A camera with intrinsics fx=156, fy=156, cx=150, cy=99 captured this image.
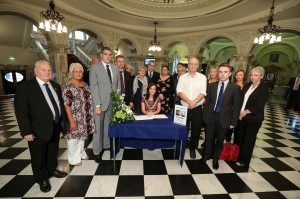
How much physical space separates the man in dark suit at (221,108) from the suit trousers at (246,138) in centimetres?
41

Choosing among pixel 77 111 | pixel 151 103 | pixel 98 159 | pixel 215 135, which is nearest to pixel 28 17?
pixel 77 111

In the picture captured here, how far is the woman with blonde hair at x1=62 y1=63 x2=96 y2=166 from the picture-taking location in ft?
7.61

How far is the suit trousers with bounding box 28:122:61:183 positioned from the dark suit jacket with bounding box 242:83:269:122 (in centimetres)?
306

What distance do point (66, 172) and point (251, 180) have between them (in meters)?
2.95

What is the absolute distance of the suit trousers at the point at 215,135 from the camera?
2646 millimetres

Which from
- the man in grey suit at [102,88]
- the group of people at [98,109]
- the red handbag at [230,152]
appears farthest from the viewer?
the red handbag at [230,152]

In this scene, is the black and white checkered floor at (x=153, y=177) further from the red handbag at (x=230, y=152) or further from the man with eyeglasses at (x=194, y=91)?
the man with eyeglasses at (x=194, y=91)

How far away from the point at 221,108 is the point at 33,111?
2.68 metres

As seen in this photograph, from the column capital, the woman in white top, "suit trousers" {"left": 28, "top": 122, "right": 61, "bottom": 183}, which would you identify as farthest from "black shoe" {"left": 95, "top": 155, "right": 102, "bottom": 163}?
the column capital

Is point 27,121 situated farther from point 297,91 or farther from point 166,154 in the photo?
point 297,91

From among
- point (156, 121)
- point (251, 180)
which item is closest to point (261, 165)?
point (251, 180)

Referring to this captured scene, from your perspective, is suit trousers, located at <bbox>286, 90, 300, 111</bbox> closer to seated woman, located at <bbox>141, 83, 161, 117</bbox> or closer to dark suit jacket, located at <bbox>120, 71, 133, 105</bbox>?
seated woman, located at <bbox>141, 83, 161, 117</bbox>

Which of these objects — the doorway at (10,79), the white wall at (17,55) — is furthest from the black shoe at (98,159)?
the white wall at (17,55)

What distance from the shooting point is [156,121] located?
2680mm
